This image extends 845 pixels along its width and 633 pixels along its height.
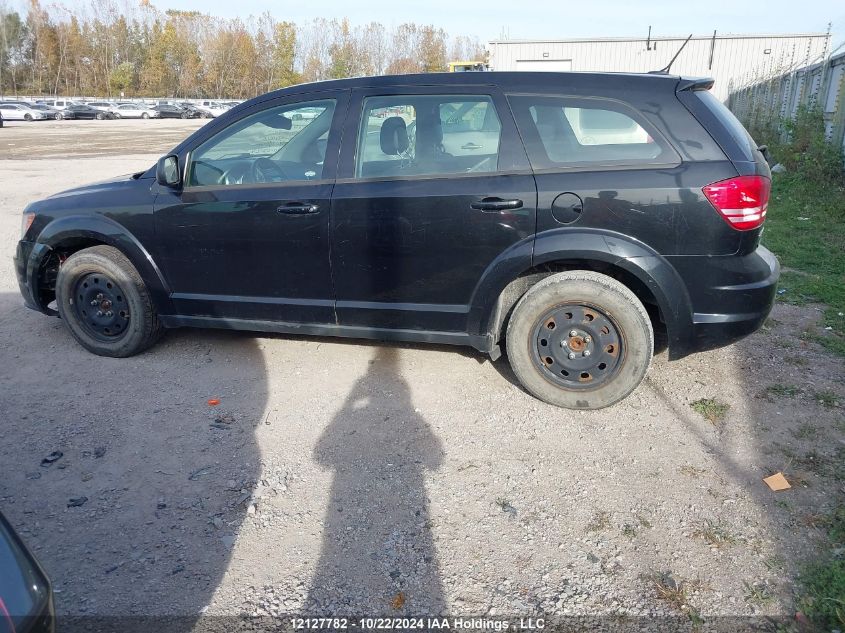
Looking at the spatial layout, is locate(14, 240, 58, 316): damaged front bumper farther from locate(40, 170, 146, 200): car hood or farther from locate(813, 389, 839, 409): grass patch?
locate(813, 389, 839, 409): grass patch

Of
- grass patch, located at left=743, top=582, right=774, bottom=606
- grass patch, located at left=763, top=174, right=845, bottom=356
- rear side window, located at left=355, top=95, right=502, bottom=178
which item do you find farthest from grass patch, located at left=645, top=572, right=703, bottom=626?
grass patch, located at left=763, top=174, right=845, bottom=356

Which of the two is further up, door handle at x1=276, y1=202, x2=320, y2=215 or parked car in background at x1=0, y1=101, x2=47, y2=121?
parked car in background at x1=0, y1=101, x2=47, y2=121

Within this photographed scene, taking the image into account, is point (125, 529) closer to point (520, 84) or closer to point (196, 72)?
point (520, 84)

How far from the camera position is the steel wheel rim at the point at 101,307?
4934mm

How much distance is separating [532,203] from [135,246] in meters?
2.80

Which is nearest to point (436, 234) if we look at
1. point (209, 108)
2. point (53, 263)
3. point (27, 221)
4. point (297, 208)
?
point (297, 208)

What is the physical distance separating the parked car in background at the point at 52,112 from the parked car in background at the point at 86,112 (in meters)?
0.46

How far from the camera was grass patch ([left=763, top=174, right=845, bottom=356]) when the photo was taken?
589 centimetres

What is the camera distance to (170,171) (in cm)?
454

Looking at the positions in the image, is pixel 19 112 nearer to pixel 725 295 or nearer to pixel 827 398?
pixel 725 295

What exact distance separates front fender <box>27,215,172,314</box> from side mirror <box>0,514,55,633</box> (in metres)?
2.96

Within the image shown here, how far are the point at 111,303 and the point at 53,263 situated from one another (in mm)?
744

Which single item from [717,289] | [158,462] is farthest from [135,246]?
[717,289]

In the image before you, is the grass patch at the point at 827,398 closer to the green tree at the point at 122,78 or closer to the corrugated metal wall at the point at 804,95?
the corrugated metal wall at the point at 804,95
